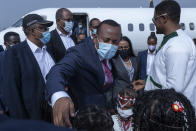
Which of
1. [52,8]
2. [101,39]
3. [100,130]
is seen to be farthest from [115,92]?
[52,8]

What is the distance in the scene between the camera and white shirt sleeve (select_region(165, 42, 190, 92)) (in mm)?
2738

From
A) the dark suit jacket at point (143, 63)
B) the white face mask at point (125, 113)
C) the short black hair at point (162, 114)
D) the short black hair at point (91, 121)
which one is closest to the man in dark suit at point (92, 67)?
the white face mask at point (125, 113)

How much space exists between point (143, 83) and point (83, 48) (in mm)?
812

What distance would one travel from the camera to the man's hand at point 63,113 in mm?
1674

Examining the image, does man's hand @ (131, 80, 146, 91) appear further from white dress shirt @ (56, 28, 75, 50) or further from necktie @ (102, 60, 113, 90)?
white dress shirt @ (56, 28, 75, 50)

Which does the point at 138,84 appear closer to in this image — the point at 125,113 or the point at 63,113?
the point at 125,113

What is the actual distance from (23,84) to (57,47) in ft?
4.43

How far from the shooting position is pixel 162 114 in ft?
4.75

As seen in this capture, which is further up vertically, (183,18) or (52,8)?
(52,8)

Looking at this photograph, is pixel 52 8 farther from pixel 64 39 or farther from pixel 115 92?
pixel 115 92

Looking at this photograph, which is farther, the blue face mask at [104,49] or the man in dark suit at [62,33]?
the man in dark suit at [62,33]

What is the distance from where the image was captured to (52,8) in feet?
49.4

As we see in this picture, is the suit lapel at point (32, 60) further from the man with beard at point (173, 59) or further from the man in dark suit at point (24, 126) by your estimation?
the man in dark suit at point (24, 126)

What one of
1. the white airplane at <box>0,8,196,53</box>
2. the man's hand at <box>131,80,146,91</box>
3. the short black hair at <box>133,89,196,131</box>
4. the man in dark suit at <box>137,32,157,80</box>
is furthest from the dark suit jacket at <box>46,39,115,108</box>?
the white airplane at <box>0,8,196,53</box>
